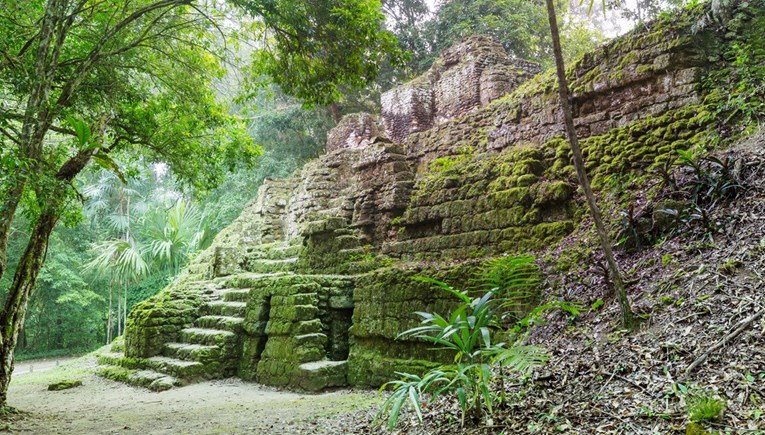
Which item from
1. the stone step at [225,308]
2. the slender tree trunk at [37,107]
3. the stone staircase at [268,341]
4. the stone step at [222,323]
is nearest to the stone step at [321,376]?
the stone staircase at [268,341]

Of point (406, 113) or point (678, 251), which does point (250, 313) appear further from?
point (406, 113)

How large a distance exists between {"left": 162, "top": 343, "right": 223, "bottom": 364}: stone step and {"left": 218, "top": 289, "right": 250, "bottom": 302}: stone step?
1103mm

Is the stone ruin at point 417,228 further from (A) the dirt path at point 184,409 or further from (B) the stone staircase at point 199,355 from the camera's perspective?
(A) the dirt path at point 184,409

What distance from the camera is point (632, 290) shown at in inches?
144

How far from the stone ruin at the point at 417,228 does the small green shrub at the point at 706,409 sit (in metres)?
2.89

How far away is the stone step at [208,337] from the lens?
7.14m

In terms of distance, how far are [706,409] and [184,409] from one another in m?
4.91

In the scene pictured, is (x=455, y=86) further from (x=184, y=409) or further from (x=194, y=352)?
(x=184, y=409)

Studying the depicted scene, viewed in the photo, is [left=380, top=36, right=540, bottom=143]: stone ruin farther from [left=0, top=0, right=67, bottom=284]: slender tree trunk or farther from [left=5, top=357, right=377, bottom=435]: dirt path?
[left=0, top=0, right=67, bottom=284]: slender tree trunk

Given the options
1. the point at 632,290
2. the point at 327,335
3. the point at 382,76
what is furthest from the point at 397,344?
the point at 382,76

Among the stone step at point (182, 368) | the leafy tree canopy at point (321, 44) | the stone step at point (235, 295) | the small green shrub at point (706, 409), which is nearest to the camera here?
the small green shrub at point (706, 409)

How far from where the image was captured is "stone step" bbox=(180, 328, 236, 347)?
23.4ft

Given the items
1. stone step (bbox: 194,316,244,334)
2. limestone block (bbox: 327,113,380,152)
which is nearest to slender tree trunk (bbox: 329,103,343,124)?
limestone block (bbox: 327,113,380,152)

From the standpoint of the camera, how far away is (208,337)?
747cm
